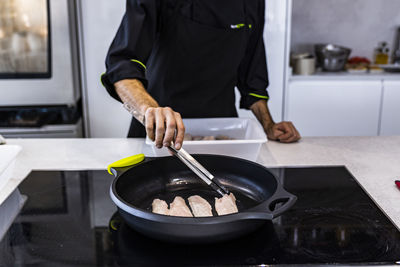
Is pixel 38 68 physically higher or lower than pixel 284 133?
higher

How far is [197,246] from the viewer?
0.77 metres

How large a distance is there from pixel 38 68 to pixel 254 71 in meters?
1.35

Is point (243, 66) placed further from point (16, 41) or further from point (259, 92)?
point (16, 41)

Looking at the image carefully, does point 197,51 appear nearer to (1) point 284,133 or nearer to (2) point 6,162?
(1) point 284,133

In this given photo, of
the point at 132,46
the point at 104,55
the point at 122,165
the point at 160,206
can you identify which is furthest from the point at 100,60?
the point at 160,206

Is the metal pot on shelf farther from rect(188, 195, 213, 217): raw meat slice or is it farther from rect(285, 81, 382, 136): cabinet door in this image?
rect(188, 195, 213, 217): raw meat slice

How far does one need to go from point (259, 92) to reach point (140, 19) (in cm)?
60

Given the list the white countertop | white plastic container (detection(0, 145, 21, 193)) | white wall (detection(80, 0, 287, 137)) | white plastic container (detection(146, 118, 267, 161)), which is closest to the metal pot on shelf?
white wall (detection(80, 0, 287, 137))

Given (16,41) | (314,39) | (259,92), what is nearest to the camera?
(259,92)

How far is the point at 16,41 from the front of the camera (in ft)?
7.70

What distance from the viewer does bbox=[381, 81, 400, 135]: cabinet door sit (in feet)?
8.82

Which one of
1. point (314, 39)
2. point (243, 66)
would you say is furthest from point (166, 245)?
point (314, 39)

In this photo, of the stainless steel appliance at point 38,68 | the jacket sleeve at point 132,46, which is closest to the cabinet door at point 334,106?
the stainless steel appliance at point 38,68

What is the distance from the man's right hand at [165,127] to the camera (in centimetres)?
91
